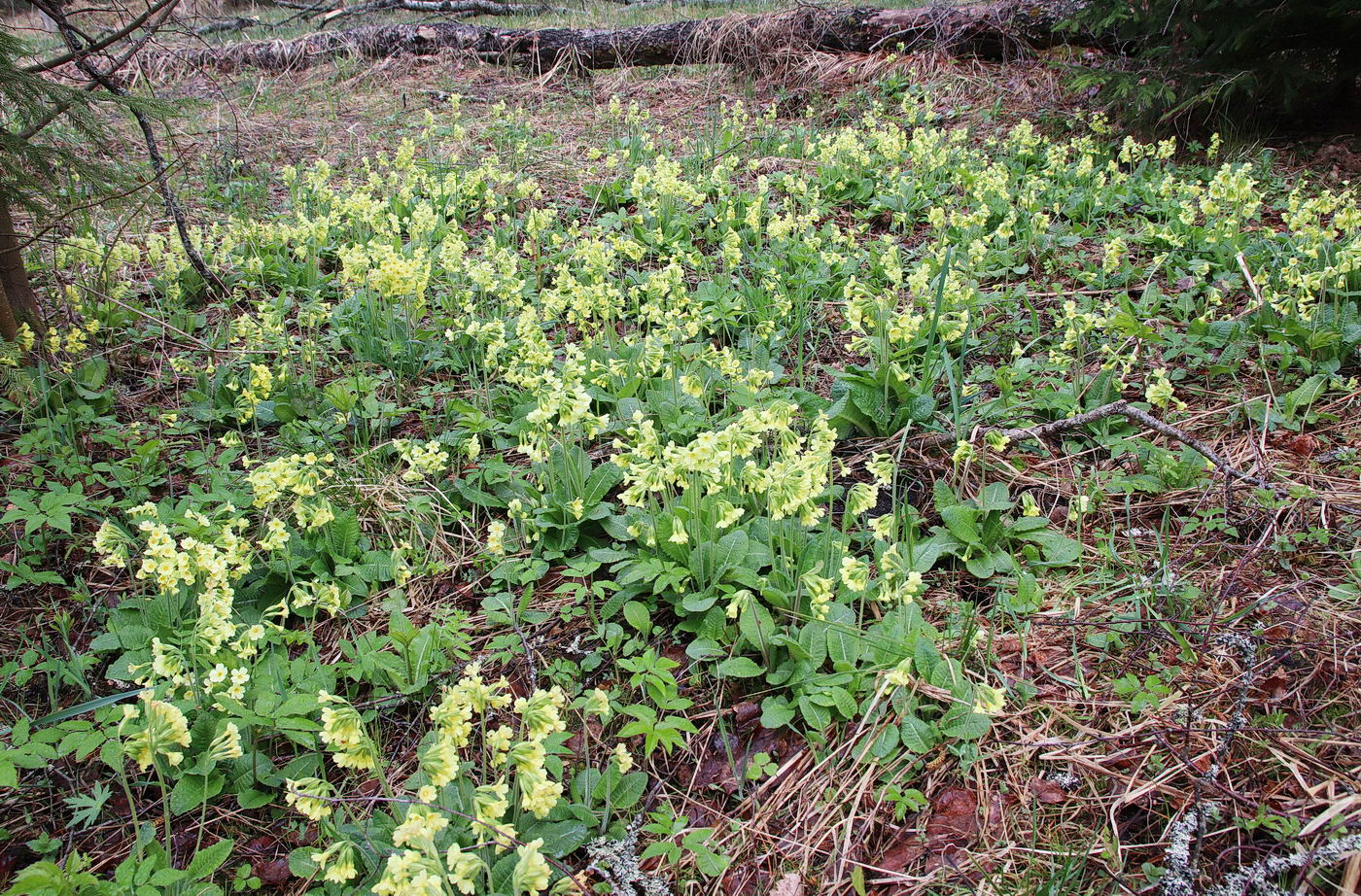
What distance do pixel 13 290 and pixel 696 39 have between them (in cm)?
694

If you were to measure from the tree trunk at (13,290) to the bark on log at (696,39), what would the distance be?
650cm

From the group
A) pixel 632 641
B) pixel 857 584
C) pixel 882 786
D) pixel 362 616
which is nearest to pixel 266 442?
pixel 362 616

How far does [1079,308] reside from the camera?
4.14 metres

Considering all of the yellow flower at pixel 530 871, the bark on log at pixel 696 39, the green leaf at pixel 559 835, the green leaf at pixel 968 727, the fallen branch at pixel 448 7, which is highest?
the fallen branch at pixel 448 7

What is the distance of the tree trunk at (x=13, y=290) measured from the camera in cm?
384

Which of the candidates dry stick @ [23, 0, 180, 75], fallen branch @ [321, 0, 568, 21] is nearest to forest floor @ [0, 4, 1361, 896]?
dry stick @ [23, 0, 180, 75]

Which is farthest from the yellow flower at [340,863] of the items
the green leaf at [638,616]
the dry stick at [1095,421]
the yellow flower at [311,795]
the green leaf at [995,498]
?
the dry stick at [1095,421]

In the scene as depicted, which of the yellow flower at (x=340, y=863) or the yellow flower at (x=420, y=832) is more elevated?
the yellow flower at (x=420, y=832)

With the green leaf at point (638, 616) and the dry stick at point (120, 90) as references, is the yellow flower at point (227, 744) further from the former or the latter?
the dry stick at point (120, 90)

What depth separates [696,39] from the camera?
8906 mm

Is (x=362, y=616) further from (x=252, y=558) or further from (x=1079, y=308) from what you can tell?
(x=1079, y=308)

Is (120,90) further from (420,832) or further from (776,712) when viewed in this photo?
(776,712)

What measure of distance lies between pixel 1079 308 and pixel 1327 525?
182 centimetres

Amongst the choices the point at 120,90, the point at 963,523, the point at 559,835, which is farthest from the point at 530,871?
the point at 120,90
